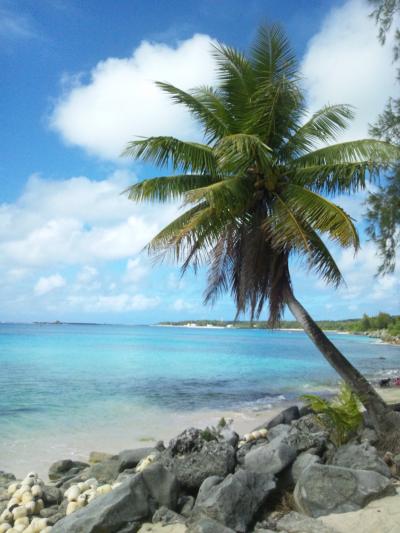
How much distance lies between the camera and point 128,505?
211 inches

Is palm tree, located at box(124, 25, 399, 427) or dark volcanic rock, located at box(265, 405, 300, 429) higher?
palm tree, located at box(124, 25, 399, 427)

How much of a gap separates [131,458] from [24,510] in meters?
2.60

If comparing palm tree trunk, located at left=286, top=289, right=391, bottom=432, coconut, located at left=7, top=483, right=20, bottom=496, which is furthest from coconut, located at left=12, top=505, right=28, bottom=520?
palm tree trunk, located at left=286, top=289, right=391, bottom=432

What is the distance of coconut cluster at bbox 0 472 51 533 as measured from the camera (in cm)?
620

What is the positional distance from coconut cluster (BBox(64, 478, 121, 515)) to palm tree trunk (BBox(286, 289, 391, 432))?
4530 mm

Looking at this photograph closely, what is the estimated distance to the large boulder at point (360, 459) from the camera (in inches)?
245

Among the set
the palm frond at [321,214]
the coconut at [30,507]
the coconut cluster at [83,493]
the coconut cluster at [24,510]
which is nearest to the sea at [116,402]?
the coconut cluster at [24,510]

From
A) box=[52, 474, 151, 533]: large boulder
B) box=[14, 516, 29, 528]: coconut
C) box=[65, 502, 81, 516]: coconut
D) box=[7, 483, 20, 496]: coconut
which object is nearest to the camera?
box=[52, 474, 151, 533]: large boulder

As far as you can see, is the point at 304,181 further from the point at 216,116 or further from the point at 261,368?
the point at 261,368

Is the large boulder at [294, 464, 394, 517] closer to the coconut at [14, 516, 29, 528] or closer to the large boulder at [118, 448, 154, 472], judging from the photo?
the coconut at [14, 516, 29, 528]

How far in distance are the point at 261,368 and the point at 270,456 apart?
29303 millimetres

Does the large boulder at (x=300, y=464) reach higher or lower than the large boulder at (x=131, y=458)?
higher

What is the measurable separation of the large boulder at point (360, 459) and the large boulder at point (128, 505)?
2303mm

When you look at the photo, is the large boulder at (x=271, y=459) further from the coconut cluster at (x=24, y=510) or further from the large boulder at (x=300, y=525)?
the coconut cluster at (x=24, y=510)
